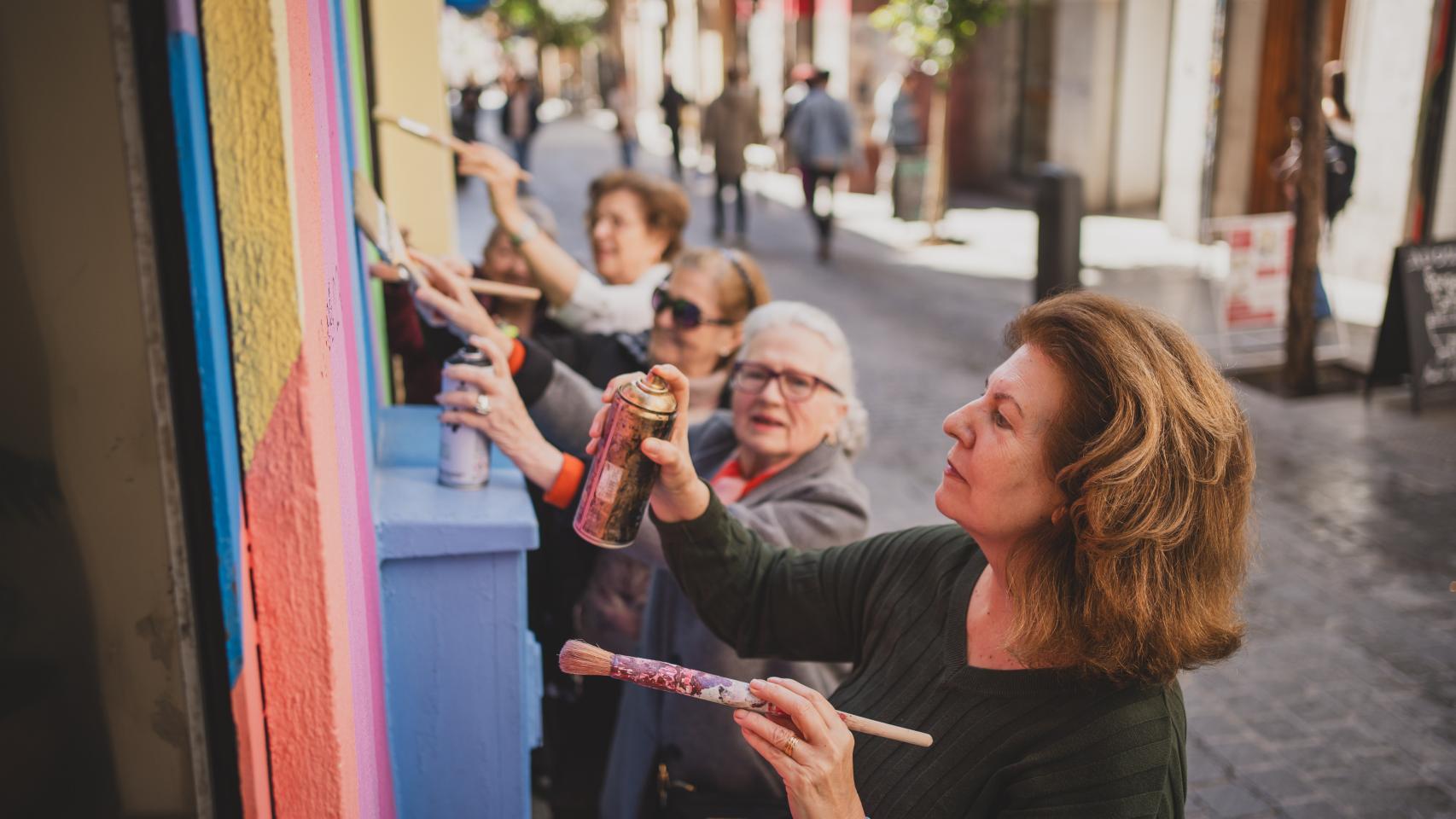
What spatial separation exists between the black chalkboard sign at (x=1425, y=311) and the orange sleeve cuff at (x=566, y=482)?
22.0ft

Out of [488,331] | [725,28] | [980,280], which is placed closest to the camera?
[488,331]

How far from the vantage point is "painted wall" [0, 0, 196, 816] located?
3.82 feet

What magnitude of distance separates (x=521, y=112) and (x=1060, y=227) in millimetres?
11561

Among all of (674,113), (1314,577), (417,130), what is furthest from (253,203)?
(674,113)

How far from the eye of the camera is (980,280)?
39.4 feet

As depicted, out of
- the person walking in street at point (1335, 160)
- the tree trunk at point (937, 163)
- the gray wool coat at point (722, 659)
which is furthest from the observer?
the tree trunk at point (937, 163)

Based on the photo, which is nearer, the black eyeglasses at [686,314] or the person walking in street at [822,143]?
the black eyeglasses at [686,314]

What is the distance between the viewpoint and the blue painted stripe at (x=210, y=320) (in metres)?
1.23

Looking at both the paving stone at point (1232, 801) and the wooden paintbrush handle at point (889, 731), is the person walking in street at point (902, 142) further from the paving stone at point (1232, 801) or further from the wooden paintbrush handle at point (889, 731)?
the wooden paintbrush handle at point (889, 731)

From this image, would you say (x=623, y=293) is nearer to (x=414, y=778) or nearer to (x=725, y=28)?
(x=414, y=778)

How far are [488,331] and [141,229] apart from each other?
1.61 m

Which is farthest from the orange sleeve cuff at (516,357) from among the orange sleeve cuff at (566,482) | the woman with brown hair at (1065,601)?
the woman with brown hair at (1065,601)

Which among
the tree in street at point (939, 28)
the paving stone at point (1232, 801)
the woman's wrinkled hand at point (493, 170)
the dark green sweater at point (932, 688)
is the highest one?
the tree in street at point (939, 28)

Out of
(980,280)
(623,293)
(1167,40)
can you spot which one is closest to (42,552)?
(623,293)
